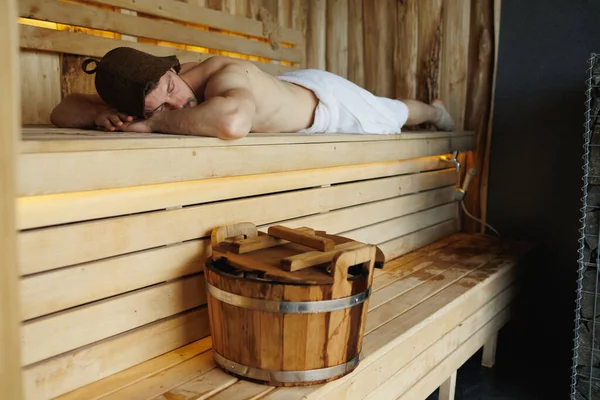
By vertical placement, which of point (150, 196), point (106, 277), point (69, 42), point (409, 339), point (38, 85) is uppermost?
point (69, 42)

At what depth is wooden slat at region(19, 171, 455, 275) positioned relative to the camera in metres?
1.64

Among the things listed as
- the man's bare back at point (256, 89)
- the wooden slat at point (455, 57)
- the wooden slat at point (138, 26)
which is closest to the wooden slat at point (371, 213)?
the man's bare back at point (256, 89)

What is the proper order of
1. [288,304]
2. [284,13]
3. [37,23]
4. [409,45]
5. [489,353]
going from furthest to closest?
1. [284,13]
2. [409,45]
3. [489,353]
4. [37,23]
5. [288,304]

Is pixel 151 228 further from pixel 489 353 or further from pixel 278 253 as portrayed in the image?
pixel 489 353

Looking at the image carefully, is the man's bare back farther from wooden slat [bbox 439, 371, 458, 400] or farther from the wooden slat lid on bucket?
wooden slat [bbox 439, 371, 458, 400]

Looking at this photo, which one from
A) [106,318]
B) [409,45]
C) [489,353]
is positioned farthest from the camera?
[409,45]

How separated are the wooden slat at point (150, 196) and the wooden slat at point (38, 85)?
1.41m

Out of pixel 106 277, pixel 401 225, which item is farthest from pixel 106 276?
pixel 401 225

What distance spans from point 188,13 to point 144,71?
63.4 inches

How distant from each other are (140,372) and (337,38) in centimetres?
361

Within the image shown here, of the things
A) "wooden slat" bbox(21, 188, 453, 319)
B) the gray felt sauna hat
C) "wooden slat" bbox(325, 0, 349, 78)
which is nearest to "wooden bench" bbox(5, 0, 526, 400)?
"wooden slat" bbox(21, 188, 453, 319)

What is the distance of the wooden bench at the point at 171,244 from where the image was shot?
1667mm

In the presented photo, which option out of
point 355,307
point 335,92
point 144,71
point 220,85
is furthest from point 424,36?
point 355,307

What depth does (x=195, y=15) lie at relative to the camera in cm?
375
